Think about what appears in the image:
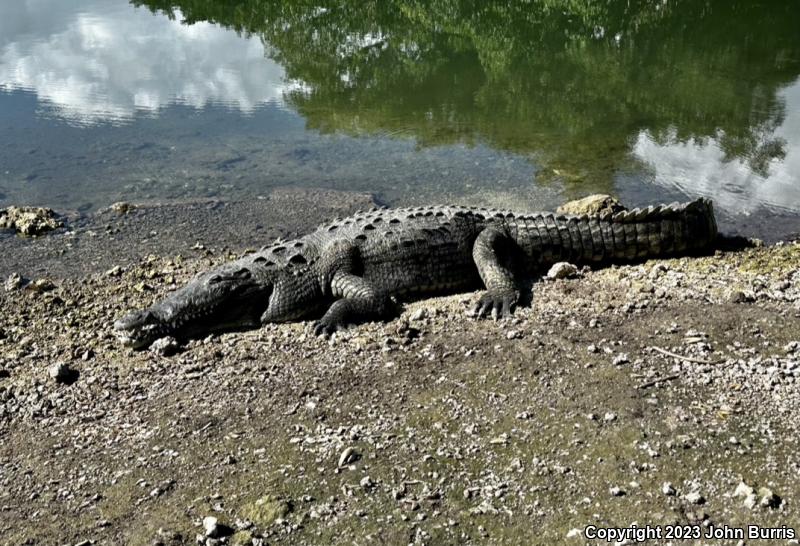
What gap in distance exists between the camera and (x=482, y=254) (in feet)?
24.0

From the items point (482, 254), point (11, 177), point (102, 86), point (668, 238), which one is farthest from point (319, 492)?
point (102, 86)

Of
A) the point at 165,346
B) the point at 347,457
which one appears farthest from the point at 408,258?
the point at 347,457

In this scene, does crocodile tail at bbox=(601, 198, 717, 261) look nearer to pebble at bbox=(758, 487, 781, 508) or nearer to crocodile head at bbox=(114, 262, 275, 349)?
crocodile head at bbox=(114, 262, 275, 349)

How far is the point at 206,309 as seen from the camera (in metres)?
6.88

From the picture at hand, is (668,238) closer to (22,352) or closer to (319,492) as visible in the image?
(319,492)

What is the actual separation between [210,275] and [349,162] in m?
5.19

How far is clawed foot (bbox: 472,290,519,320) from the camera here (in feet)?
21.5

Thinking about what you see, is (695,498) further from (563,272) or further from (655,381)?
(563,272)

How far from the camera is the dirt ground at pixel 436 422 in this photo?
4.26 metres

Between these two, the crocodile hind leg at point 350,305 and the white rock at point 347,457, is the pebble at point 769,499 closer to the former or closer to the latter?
the white rock at point 347,457

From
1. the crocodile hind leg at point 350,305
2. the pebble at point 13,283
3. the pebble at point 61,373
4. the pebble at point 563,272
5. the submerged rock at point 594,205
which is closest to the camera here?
the pebble at point 61,373

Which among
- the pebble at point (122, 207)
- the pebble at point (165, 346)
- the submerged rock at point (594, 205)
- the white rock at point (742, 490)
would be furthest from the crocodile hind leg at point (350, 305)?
the pebble at point (122, 207)

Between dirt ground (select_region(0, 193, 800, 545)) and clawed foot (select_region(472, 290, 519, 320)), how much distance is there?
Result: 15 centimetres

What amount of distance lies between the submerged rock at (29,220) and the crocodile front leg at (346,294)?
470 centimetres
